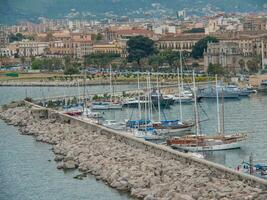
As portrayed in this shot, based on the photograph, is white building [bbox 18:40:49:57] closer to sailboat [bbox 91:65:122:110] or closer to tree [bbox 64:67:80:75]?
tree [bbox 64:67:80:75]

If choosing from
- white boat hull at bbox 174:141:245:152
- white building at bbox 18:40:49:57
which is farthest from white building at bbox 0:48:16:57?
white boat hull at bbox 174:141:245:152

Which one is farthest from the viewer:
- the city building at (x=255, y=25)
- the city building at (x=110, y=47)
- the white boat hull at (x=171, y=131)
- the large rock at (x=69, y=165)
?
the city building at (x=255, y=25)

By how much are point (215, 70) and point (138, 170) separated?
2565cm

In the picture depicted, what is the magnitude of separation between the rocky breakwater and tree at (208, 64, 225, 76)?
19080 mm

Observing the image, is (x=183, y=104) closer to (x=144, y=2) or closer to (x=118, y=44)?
(x=118, y=44)

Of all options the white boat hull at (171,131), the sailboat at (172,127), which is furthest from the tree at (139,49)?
the white boat hull at (171,131)

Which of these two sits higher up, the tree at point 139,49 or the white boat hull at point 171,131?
the tree at point 139,49

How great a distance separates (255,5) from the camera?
5408 inches

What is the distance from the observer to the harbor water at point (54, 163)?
16000mm

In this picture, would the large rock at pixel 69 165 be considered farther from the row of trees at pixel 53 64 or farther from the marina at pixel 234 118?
the row of trees at pixel 53 64

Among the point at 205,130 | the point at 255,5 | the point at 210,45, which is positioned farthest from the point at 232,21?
the point at 255,5

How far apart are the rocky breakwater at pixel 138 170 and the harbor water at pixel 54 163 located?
0.80ft

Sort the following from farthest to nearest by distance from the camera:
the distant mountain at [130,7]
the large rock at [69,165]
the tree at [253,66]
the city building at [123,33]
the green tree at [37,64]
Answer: the distant mountain at [130,7], the city building at [123,33], the green tree at [37,64], the tree at [253,66], the large rock at [69,165]

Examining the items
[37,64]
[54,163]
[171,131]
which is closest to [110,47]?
[37,64]
